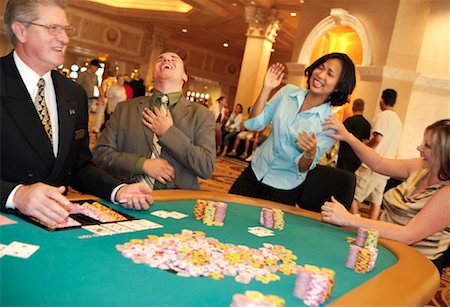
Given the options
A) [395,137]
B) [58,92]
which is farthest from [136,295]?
[395,137]

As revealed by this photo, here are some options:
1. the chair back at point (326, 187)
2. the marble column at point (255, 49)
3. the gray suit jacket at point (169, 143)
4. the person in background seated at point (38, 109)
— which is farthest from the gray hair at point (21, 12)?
the marble column at point (255, 49)

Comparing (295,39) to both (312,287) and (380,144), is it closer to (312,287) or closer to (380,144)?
(380,144)

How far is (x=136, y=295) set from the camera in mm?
1039

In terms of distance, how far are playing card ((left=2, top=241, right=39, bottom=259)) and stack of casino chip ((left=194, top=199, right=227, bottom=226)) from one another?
2.49 feet

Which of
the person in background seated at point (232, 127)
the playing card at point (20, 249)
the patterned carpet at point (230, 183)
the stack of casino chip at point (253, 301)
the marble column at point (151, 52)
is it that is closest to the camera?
the stack of casino chip at point (253, 301)

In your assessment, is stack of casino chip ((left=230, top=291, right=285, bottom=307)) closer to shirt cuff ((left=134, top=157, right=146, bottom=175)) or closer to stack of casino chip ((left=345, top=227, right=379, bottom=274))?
stack of casino chip ((left=345, top=227, right=379, bottom=274))

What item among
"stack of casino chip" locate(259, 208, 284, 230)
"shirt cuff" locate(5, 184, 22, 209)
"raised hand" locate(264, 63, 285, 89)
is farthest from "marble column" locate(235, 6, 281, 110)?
"shirt cuff" locate(5, 184, 22, 209)

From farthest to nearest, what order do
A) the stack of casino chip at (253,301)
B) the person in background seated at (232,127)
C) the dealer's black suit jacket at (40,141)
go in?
the person in background seated at (232,127)
the dealer's black suit jacket at (40,141)
the stack of casino chip at (253,301)

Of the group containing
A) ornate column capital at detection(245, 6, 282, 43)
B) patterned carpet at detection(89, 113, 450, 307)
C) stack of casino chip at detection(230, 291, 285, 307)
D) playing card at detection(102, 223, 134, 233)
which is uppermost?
ornate column capital at detection(245, 6, 282, 43)

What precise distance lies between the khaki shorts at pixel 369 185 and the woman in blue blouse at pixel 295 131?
2883 millimetres

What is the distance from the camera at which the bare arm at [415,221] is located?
81.1 inches

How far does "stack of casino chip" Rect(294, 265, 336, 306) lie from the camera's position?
1.19 metres

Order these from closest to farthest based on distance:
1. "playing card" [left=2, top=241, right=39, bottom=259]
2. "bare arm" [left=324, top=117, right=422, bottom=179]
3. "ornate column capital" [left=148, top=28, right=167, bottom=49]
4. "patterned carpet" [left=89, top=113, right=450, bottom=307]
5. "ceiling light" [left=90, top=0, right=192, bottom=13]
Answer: "playing card" [left=2, top=241, right=39, bottom=259], "bare arm" [left=324, top=117, right=422, bottom=179], "patterned carpet" [left=89, top=113, right=450, bottom=307], "ceiling light" [left=90, top=0, right=192, bottom=13], "ornate column capital" [left=148, top=28, right=167, bottom=49]

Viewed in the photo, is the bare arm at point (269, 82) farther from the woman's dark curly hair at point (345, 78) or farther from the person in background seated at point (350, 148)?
the person in background seated at point (350, 148)
